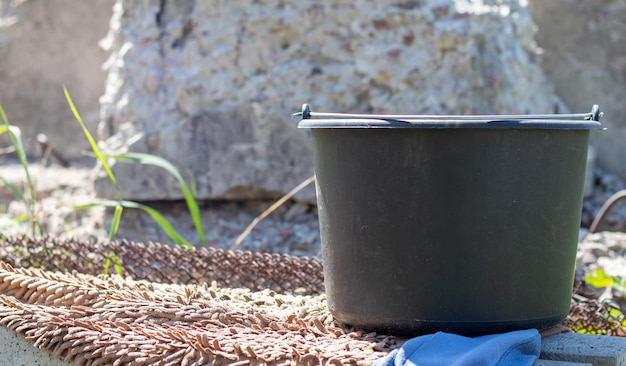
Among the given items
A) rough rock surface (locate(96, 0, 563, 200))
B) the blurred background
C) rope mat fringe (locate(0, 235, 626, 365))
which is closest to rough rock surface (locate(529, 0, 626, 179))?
the blurred background

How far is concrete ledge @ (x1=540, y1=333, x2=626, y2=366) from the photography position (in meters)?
1.76

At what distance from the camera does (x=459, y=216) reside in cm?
178

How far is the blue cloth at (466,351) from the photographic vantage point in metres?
1.62

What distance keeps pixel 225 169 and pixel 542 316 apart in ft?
8.94

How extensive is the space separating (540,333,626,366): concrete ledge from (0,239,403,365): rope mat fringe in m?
0.34

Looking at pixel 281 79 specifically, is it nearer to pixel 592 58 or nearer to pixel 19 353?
pixel 19 353

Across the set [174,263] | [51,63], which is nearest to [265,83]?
[174,263]

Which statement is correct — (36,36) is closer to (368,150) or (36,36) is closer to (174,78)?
(174,78)

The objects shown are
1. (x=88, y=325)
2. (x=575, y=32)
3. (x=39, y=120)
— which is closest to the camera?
(x=88, y=325)

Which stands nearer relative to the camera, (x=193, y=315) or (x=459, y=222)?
(x=459, y=222)

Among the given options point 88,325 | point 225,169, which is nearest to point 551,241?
point 88,325

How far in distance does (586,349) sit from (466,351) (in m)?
0.32

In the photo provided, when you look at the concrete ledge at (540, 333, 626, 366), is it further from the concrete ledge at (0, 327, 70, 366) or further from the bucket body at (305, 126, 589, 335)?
the concrete ledge at (0, 327, 70, 366)

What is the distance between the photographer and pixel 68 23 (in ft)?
23.2
